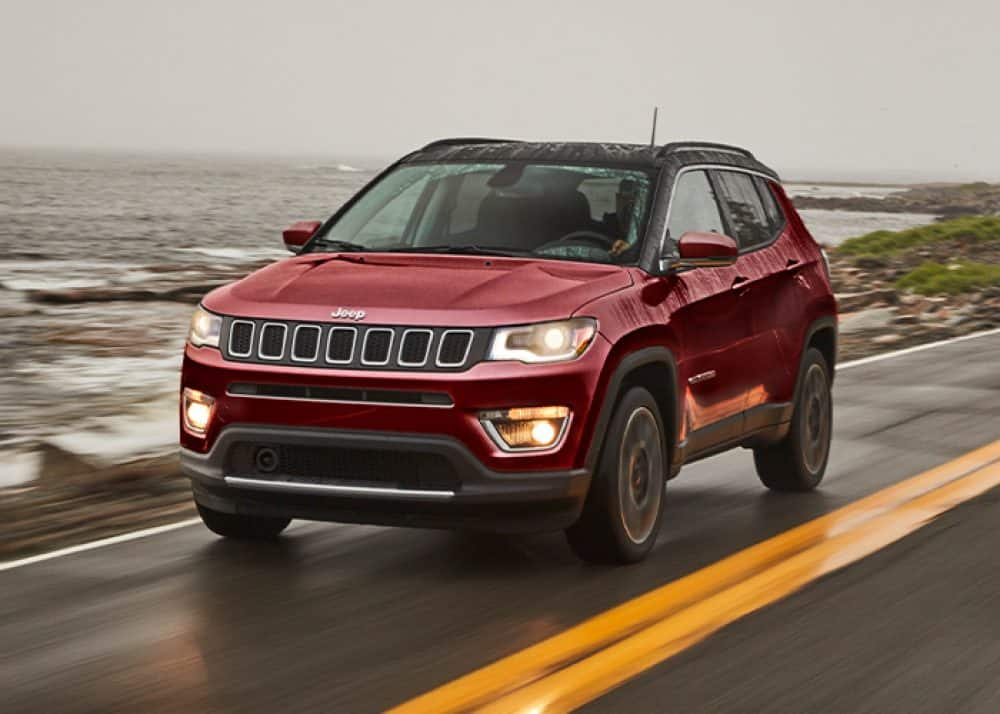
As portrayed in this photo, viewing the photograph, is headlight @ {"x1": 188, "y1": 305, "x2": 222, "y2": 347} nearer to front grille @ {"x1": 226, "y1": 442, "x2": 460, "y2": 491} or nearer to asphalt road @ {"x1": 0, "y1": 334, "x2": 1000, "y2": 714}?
front grille @ {"x1": 226, "y1": 442, "x2": 460, "y2": 491}

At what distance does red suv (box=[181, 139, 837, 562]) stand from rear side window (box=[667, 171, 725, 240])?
17 mm

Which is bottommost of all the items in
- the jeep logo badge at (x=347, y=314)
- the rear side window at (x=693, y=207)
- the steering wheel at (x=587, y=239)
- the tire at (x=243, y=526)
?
the tire at (x=243, y=526)

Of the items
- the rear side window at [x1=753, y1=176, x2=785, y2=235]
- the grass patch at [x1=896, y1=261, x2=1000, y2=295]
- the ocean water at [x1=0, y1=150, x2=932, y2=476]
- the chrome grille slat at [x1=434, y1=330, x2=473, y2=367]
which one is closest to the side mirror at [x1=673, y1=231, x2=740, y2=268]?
the chrome grille slat at [x1=434, y1=330, x2=473, y2=367]

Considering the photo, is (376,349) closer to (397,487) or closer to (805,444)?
(397,487)

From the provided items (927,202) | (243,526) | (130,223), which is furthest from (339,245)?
(927,202)

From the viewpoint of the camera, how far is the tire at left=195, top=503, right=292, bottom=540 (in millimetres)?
7328

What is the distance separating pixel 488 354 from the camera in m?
6.32

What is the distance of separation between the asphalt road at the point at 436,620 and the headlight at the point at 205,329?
0.89m

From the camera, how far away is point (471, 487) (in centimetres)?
637

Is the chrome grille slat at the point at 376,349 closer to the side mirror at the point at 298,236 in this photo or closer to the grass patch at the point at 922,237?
the side mirror at the point at 298,236

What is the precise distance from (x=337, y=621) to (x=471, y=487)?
72 cm

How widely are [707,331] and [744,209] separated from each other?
1.20m

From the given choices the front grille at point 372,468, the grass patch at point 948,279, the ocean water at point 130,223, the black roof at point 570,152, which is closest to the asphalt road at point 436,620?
the front grille at point 372,468

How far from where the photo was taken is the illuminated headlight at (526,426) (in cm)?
634
